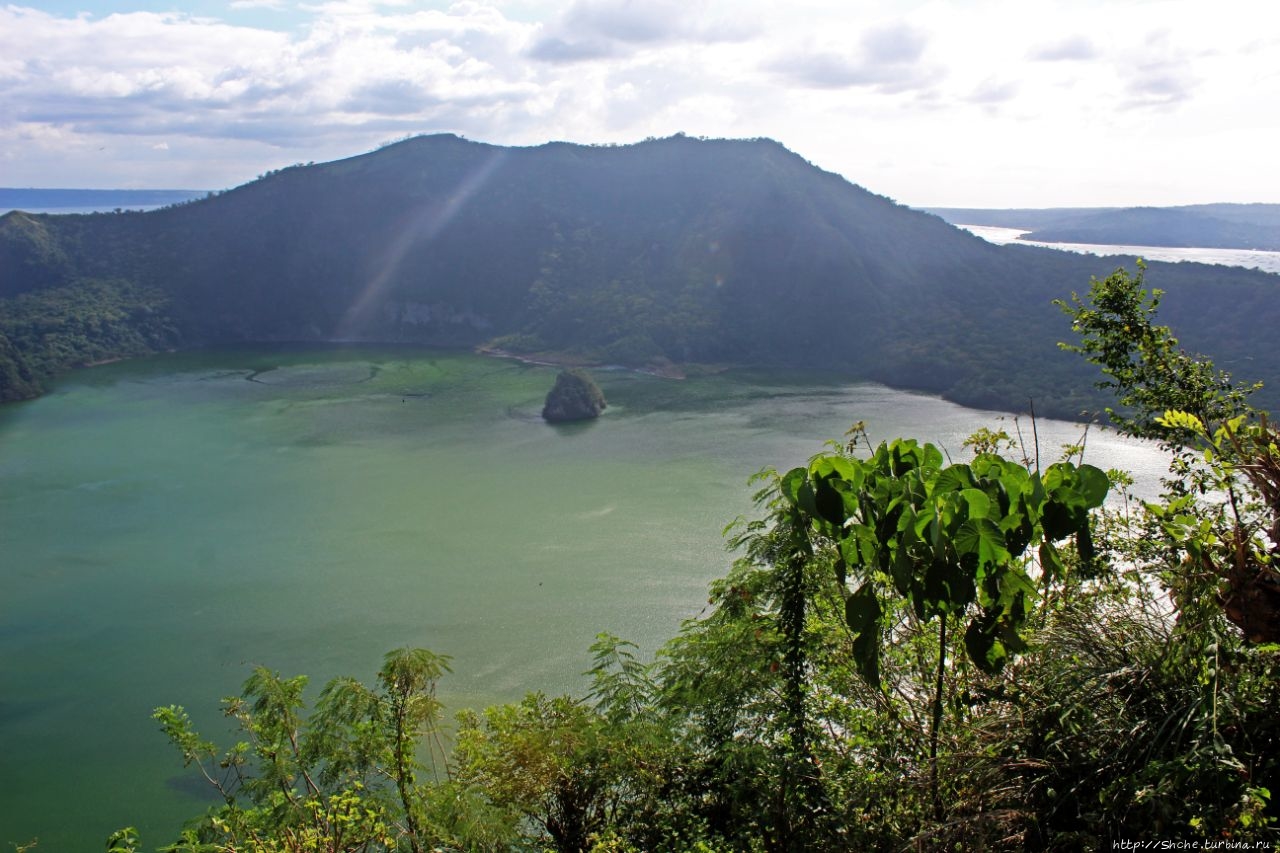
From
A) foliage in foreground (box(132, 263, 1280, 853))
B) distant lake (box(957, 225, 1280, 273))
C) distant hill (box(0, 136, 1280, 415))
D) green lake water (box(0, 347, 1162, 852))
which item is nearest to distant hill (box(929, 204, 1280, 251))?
distant lake (box(957, 225, 1280, 273))

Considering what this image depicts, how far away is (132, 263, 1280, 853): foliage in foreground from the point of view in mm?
2496

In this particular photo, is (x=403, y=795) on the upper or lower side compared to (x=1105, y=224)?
lower

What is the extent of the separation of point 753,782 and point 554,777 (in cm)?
182

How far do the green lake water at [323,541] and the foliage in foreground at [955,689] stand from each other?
7.61 metres

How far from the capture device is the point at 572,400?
35125mm

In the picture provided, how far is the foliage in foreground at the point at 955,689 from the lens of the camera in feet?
8.19

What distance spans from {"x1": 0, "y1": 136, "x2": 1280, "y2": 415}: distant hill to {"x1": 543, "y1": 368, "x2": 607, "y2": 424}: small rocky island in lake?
549 inches

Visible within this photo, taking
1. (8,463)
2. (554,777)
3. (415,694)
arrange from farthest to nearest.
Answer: (8,463), (415,694), (554,777)

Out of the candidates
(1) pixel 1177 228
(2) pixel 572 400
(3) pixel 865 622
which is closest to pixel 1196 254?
(1) pixel 1177 228

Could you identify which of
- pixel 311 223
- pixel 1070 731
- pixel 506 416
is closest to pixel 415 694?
pixel 1070 731

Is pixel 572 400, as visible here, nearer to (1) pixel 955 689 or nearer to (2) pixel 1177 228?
(1) pixel 955 689

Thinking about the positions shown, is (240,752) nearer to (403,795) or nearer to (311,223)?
(403,795)

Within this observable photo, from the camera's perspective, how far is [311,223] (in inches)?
2749

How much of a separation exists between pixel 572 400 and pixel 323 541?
1512cm
